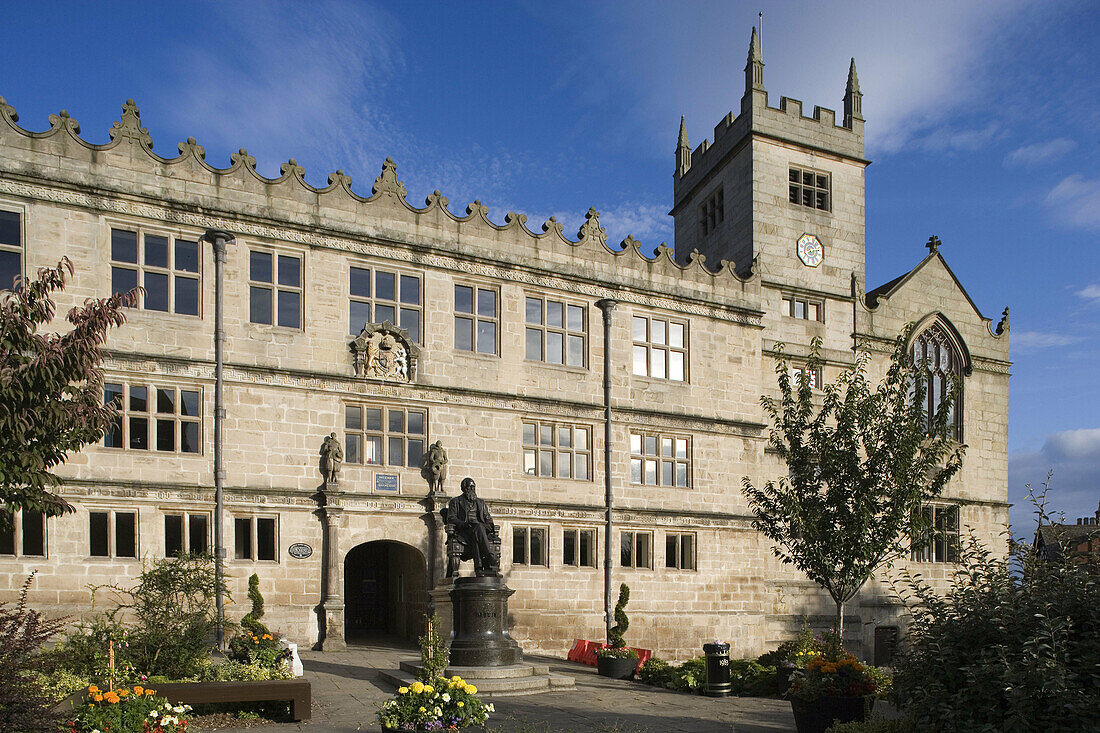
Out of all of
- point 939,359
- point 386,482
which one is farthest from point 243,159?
point 939,359

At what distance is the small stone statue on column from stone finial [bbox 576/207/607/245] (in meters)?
9.78

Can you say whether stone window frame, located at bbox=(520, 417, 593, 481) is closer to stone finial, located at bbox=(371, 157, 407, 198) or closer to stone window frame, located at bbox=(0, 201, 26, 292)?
stone finial, located at bbox=(371, 157, 407, 198)

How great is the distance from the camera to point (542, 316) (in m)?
25.9

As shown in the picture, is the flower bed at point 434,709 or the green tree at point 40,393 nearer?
the flower bed at point 434,709

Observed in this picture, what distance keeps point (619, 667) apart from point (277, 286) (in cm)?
1219

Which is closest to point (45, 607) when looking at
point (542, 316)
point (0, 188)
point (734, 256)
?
point (0, 188)

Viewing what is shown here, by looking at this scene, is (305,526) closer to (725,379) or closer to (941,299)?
(725,379)

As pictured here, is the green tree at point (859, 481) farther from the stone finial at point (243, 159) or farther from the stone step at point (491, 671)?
the stone finial at point (243, 159)

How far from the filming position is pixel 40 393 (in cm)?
1137

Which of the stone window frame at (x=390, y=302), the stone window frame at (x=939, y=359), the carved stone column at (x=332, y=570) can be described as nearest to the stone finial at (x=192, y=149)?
the stone window frame at (x=390, y=302)

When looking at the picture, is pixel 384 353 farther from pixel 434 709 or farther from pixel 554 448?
pixel 434 709

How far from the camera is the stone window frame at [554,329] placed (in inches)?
1012

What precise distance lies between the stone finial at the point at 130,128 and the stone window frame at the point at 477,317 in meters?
8.34

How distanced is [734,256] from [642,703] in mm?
19681
